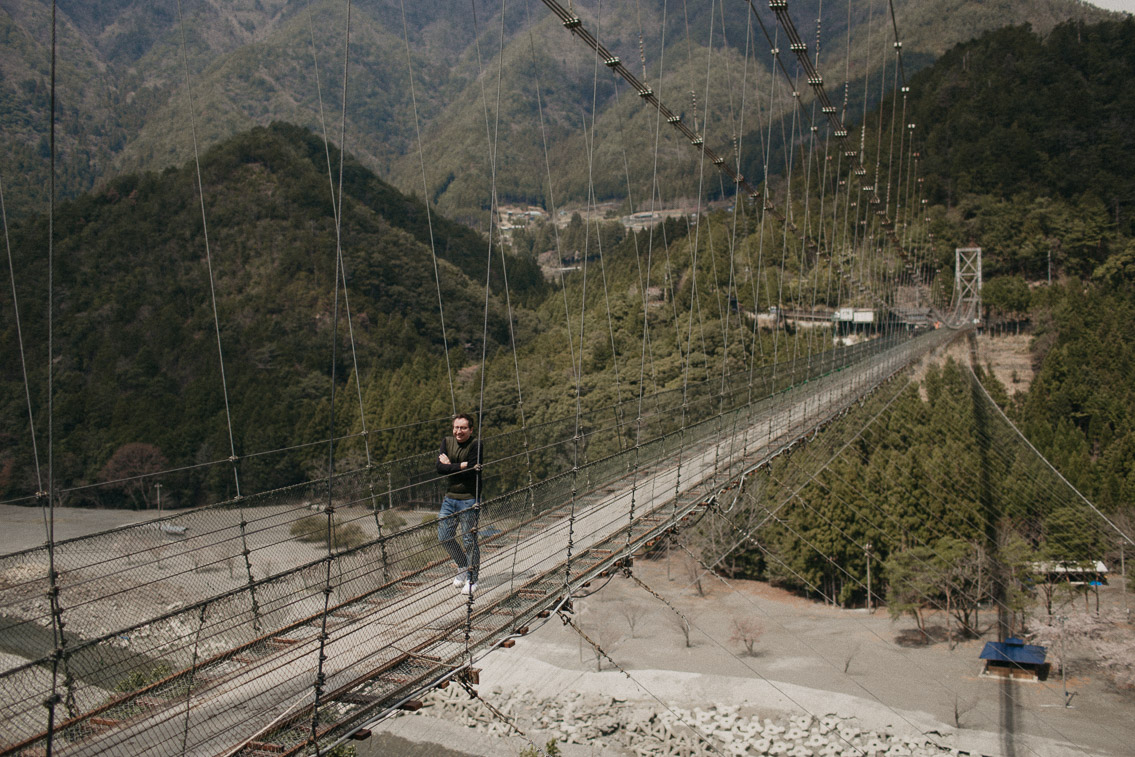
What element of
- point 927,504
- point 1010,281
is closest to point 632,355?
point 927,504

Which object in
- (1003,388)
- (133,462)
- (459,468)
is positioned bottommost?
(133,462)

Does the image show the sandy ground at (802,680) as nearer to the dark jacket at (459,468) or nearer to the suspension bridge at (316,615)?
the suspension bridge at (316,615)

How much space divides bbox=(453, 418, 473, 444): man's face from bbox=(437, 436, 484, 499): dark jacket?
0.12 feet

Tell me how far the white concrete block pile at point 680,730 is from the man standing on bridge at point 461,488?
11.9 meters

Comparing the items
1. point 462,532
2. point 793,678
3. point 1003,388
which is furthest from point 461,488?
point 1003,388

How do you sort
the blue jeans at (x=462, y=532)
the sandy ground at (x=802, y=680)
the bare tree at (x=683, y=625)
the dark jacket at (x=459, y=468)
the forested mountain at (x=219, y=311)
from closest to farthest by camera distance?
the blue jeans at (x=462, y=532)
the dark jacket at (x=459, y=468)
the sandy ground at (x=802, y=680)
the bare tree at (x=683, y=625)
the forested mountain at (x=219, y=311)

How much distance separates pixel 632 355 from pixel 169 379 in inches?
891

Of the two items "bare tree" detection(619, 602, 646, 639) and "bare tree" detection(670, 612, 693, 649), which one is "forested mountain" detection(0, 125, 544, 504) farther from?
"bare tree" detection(670, 612, 693, 649)

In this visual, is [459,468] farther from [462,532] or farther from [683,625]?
[683,625]

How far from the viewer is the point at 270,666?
3.44 m

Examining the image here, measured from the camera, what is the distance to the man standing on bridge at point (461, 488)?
4234mm

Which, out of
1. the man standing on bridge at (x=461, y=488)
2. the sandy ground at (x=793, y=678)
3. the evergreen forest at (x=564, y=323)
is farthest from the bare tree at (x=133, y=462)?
the man standing on bridge at (x=461, y=488)

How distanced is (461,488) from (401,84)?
152 metres

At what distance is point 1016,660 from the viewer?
15.7 metres
